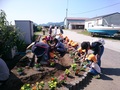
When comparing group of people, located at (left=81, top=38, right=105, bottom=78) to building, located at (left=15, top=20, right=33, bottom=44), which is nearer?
group of people, located at (left=81, top=38, right=105, bottom=78)

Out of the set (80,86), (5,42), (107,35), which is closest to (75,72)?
(80,86)

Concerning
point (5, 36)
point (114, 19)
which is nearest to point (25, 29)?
point (5, 36)

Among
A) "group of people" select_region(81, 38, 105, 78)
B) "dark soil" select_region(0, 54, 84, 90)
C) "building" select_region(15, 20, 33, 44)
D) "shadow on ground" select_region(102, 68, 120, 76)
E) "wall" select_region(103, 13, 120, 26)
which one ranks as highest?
"wall" select_region(103, 13, 120, 26)

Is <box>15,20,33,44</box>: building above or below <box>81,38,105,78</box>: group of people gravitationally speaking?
above

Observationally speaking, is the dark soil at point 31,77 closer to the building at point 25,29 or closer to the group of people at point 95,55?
the group of people at point 95,55

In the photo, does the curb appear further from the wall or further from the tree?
the wall

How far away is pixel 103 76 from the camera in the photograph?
5.62m

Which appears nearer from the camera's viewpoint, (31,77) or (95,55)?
(31,77)

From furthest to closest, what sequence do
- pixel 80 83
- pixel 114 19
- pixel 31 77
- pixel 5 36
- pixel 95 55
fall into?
pixel 114 19, pixel 5 36, pixel 95 55, pixel 31 77, pixel 80 83

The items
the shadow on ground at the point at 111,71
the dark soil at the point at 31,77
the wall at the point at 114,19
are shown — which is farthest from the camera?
the wall at the point at 114,19

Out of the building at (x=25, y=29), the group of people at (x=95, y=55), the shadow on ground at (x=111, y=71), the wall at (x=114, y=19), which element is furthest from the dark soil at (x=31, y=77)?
the wall at (x=114, y=19)

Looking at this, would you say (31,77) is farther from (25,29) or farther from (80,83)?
(25,29)

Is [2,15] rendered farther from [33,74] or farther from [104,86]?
[104,86]

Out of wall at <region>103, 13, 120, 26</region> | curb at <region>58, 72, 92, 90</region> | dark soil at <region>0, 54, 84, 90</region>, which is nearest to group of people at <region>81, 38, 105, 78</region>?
curb at <region>58, 72, 92, 90</region>
